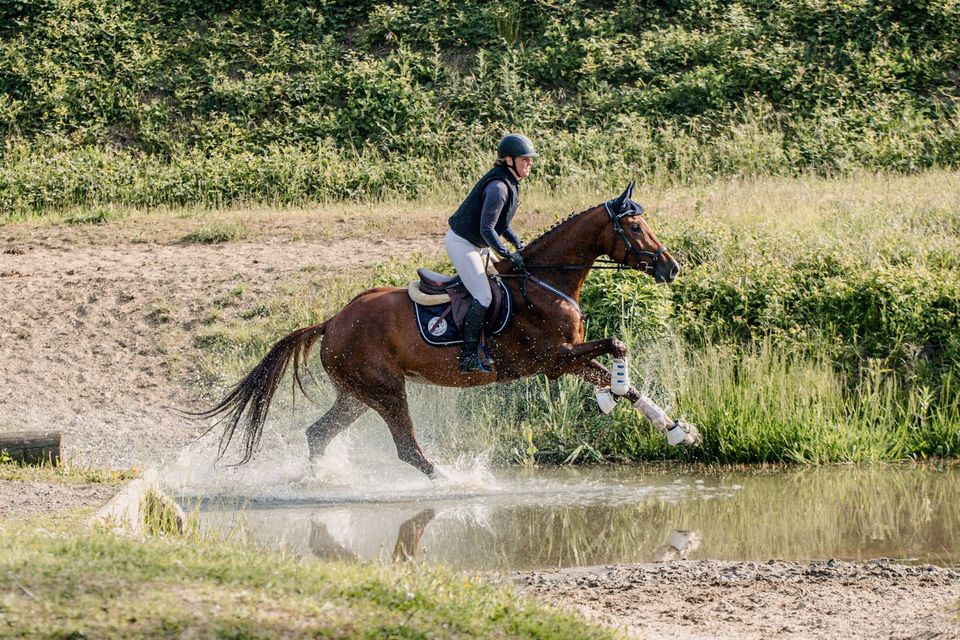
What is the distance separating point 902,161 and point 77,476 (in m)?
14.1

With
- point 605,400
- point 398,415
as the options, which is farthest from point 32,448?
point 605,400

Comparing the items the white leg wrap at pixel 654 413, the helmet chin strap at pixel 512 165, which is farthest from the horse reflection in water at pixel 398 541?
the helmet chin strap at pixel 512 165

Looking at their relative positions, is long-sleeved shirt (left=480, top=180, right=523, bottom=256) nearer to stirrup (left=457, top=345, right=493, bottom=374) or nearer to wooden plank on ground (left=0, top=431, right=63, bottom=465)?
stirrup (left=457, top=345, right=493, bottom=374)

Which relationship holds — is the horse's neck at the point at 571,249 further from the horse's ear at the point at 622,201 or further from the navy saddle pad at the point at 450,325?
the navy saddle pad at the point at 450,325

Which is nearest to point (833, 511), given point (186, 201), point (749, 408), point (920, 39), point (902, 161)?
point (749, 408)

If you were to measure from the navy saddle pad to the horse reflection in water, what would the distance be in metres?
1.51

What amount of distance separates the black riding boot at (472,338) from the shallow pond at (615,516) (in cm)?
104

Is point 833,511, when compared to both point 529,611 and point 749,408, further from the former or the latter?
point 529,611

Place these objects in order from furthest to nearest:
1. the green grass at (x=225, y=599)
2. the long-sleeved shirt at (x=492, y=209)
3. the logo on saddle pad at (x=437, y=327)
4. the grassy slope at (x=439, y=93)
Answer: the grassy slope at (x=439, y=93) → the logo on saddle pad at (x=437, y=327) → the long-sleeved shirt at (x=492, y=209) → the green grass at (x=225, y=599)

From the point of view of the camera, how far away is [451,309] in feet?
35.9

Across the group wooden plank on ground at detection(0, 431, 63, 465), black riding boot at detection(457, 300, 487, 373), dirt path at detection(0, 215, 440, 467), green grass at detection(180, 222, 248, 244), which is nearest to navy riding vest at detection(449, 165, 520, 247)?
black riding boot at detection(457, 300, 487, 373)

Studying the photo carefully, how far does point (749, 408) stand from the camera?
12.0m

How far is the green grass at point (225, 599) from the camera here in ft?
17.4

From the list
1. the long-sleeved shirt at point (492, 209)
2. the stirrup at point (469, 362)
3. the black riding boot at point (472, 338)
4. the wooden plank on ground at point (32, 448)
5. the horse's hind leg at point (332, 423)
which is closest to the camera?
the wooden plank on ground at point (32, 448)
